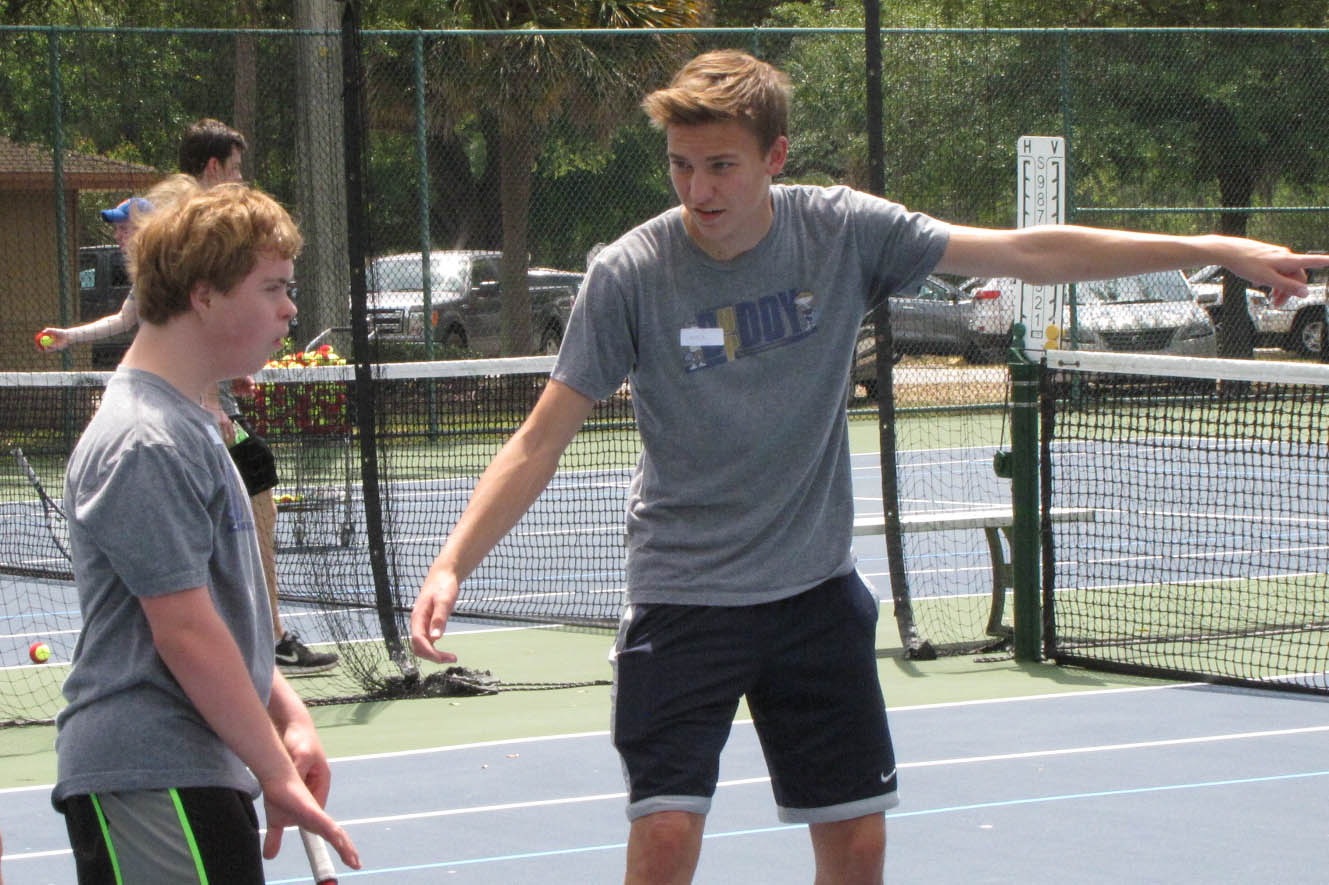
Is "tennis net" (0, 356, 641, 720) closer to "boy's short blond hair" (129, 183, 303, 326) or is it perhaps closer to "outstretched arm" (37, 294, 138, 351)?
"outstretched arm" (37, 294, 138, 351)

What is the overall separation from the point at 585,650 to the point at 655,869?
4.76 meters

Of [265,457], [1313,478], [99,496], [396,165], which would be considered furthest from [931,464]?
[99,496]

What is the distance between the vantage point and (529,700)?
21.7 ft

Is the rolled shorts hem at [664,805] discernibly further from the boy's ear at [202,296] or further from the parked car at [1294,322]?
the parked car at [1294,322]

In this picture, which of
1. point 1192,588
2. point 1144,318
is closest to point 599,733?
point 1192,588

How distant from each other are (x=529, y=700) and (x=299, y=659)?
1.11m

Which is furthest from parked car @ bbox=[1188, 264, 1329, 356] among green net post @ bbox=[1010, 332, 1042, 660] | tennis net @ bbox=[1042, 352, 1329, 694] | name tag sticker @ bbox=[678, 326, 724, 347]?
name tag sticker @ bbox=[678, 326, 724, 347]

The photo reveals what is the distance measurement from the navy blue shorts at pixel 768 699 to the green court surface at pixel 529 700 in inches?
118

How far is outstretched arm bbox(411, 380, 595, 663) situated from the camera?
265 centimetres

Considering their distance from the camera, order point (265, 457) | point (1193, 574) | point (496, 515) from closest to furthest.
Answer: point (496, 515), point (265, 457), point (1193, 574)

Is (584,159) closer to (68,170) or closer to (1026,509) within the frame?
(68,170)

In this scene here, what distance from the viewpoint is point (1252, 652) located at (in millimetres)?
7320

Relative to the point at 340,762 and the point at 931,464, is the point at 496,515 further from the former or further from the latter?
the point at 931,464

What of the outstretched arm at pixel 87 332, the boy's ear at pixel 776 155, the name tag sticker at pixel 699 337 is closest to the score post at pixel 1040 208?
the outstretched arm at pixel 87 332
